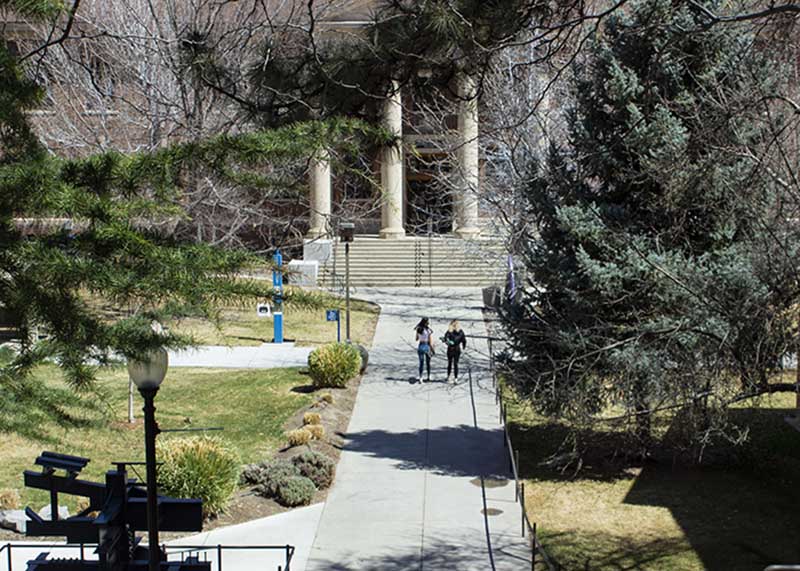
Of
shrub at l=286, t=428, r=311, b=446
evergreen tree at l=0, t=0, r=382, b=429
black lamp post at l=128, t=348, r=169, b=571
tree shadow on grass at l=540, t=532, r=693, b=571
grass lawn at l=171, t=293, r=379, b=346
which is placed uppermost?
evergreen tree at l=0, t=0, r=382, b=429

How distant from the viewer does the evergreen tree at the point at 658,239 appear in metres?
12.5

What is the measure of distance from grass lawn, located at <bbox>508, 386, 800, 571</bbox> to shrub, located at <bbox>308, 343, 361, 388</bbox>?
14.5 feet

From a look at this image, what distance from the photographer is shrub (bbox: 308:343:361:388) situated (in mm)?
21062

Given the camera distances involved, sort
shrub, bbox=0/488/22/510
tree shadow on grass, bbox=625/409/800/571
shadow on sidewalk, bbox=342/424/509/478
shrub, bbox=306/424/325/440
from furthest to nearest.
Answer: shrub, bbox=306/424/325/440, shadow on sidewalk, bbox=342/424/509/478, shrub, bbox=0/488/22/510, tree shadow on grass, bbox=625/409/800/571

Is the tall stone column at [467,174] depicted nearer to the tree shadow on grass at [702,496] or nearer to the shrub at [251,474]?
the tree shadow on grass at [702,496]

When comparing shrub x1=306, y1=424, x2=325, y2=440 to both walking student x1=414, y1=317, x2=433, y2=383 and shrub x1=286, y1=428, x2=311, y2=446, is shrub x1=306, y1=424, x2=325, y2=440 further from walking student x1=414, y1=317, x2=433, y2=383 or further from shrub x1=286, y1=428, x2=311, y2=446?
walking student x1=414, y1=317, x2=433, y2=383

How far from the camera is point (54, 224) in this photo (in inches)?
260

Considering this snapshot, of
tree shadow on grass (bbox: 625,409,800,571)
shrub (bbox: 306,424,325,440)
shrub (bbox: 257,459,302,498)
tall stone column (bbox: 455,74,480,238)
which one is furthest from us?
tall stone column (bbox: 455,74,480,238)

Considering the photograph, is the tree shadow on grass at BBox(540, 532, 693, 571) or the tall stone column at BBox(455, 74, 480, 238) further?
the tall stone column at BBox(455, 74, 480, 238)

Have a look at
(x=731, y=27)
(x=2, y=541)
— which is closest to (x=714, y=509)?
(x=731, y=27)

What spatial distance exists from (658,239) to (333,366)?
27.7ft

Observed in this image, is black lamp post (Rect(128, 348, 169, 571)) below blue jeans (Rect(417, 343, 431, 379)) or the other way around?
the other way around

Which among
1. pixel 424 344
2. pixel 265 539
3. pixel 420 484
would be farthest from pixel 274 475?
pixel 424 344

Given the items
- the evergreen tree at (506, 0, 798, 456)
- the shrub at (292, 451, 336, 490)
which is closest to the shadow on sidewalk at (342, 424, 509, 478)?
the shrub at (292, 451, 336, 490)
